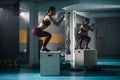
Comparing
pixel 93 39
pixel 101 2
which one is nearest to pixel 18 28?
pixel 101 2

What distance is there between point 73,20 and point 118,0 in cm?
251

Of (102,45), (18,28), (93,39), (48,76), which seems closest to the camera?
(48,76)

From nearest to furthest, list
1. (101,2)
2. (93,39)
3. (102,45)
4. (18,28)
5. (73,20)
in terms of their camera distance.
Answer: (18,28), (101,2), (73,20), (93,39), (102,45)

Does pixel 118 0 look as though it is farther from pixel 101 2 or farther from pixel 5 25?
pixel 5 25

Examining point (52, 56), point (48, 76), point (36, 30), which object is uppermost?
point (36, 30)

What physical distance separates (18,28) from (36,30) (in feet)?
9.03

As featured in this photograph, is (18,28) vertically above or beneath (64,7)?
beneath

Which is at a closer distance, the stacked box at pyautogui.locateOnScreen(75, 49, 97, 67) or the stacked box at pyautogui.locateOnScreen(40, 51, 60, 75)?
the stacked box at pyautogui.locateOnScreen(40, 51, 60, 75)

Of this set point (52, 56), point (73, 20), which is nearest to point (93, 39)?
point (73, 20)

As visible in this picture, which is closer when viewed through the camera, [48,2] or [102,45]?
[48,2]

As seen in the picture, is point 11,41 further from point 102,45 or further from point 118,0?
point 102,45

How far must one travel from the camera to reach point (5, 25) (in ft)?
38.7

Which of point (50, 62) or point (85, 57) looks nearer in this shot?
point (50, 62)

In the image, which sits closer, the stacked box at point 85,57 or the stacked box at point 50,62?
the stacked box at point 50,62
